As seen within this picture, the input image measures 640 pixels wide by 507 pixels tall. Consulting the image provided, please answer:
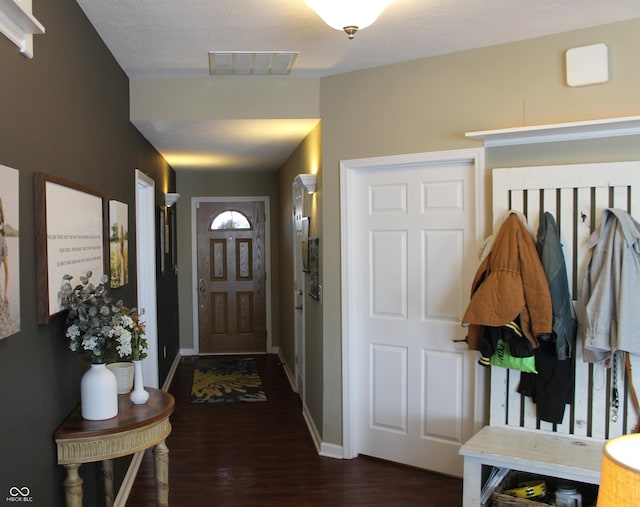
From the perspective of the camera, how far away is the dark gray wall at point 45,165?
1.71 m

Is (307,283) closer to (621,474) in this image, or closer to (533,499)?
(533,499)

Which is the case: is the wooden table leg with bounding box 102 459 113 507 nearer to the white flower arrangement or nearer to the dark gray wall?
the dark gray wall

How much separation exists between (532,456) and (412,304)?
1.13 meters

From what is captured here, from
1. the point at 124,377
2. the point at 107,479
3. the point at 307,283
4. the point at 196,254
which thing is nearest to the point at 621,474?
Result: the point at 124,377

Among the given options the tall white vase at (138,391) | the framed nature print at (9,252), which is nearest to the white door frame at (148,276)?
the tall white vase at (138,391)

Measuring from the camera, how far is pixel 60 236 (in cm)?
213

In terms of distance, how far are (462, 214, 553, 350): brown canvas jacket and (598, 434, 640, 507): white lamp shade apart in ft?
4.89

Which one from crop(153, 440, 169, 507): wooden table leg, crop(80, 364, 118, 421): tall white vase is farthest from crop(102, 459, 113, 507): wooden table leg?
crop(80, 364, 118, 421): tall white vase

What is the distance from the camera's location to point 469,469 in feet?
8.62

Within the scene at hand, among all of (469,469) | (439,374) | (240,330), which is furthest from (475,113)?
(240,330)

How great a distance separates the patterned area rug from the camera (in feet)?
16.7

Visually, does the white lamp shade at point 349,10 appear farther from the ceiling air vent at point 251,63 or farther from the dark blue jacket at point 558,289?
the dark blue jacket at point 558,289

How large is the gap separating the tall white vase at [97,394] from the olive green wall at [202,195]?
185 inches

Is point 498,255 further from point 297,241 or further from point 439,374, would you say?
point 297,241
